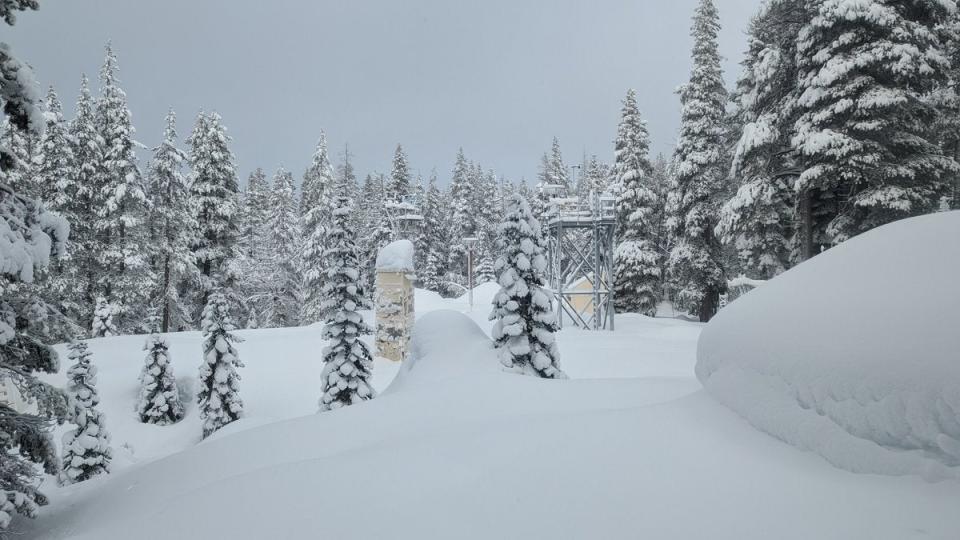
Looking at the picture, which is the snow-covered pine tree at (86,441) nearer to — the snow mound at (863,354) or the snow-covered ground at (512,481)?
the snow-covered ground at (512,481)

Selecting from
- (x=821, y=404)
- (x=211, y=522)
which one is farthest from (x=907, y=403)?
(x=211, y=522)

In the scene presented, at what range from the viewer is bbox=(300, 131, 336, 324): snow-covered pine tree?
3244cm

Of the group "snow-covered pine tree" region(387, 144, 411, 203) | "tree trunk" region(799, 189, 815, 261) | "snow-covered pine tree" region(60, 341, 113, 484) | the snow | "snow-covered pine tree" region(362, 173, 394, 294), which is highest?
"snow-covered pine tree" region(387, 144, 411, 203)

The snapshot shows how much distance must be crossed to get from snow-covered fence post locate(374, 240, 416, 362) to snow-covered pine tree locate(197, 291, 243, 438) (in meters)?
4.91

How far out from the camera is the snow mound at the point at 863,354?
225cm

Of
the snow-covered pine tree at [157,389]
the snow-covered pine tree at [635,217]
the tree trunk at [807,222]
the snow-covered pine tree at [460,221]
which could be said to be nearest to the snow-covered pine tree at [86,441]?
the snow-covered pine tree at [157,389]

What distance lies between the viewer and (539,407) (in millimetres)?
4258

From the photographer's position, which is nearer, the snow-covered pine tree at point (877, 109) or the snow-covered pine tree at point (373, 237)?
the snow-covered pine tree at point (877, 109)

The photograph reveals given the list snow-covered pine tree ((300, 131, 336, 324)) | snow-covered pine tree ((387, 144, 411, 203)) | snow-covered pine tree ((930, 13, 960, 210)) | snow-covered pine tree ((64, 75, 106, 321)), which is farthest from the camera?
snow-covered pine tree ((387, 144, 411, 203))

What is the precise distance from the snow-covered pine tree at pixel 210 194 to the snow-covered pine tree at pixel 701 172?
24.5m

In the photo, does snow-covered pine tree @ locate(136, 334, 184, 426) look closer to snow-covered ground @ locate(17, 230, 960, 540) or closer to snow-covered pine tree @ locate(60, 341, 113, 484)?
snow-covered pine tree @ locate(60, 341, 113, 484)

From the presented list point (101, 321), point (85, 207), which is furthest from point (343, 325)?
point (85, 207)

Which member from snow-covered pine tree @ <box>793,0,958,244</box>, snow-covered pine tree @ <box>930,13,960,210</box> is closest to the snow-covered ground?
snow-covered pine tree @ <box>793,0,958,244</box>

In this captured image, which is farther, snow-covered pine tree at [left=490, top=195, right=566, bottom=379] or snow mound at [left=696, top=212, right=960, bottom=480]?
snow-covered pine tree at [left=490, top=195, right=566, bottom=379]
